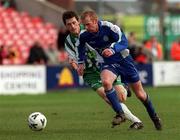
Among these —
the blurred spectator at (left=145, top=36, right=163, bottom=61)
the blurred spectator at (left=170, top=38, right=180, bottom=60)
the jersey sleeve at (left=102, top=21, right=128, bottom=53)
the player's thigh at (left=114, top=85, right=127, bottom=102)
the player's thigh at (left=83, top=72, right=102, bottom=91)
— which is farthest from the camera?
the blurred spectator at (left=170, top=38, right=180, bottom=60)

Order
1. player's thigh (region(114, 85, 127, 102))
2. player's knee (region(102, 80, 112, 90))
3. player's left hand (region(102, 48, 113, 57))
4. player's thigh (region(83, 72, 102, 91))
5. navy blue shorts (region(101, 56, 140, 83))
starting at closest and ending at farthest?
player's left hand (region(102, 48, 113, 57)), player's knee (region(102, 80, 112, 90)), navy blue shorts (region(101, 56, 140, 83)), player's thigh (region(114, 85, 127, 102)), player's thigh (region(83, 72, 102, 91))

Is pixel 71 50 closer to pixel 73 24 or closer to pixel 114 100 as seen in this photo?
pixel 73 24

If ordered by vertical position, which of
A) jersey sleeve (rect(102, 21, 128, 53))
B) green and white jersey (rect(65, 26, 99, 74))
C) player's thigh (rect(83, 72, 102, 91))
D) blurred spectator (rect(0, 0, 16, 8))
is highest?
blurred spectator (rect(0, 0, 16, 8))

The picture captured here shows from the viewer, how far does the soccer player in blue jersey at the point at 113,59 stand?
13109 millimetres

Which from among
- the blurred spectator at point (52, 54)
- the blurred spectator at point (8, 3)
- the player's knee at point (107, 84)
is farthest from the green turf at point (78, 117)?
the blurred spectator at point (8, 3)

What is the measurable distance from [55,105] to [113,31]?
893 cm

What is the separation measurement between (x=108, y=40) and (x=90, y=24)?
0.54 meters

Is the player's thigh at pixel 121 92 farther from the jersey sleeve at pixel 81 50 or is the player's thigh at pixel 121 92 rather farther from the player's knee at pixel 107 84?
the player's knee at pixel 107 84

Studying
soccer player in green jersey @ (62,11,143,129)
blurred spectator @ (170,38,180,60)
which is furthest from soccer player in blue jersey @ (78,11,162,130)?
blurred spectator @ (170,38,180,60)

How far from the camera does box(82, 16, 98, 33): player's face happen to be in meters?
12.9

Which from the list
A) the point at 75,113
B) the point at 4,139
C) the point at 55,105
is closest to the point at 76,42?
the point at 4,139

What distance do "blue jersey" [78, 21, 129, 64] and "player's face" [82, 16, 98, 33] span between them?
0.15 metres

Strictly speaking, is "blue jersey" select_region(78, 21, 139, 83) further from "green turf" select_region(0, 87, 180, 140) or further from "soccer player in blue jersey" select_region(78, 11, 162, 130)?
"green turf" select_region(0, 87, 180, 140)

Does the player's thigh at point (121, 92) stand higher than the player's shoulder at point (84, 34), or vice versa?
the player's shoulder at point (84, 34)
